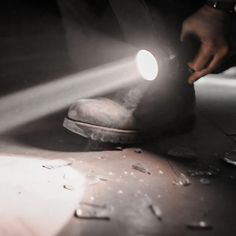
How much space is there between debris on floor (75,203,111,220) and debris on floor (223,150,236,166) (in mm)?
502

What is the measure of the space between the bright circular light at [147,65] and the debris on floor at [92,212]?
0.58 metres

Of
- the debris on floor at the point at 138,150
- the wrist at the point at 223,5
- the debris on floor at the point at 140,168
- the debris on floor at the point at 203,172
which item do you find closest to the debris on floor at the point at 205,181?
the debris on floor at the point at 203,172

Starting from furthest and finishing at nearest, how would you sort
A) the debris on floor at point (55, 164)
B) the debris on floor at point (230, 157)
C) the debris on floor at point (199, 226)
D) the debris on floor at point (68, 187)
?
the debris on floor at point (230, 157)
the debris on floor at point (55, 164)
the debris on floor at point (68, 187)
the debris on floor at point (199, 226)

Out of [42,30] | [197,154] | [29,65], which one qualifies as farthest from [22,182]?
[42,30]

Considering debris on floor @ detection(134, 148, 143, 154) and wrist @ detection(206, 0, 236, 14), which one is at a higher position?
wrist @ detection(206, 0, 236, 14)

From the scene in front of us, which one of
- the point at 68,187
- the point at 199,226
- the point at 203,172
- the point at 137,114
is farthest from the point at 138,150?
the point at 199,226

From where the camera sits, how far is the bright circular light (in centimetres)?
141

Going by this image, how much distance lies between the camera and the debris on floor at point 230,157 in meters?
1.32

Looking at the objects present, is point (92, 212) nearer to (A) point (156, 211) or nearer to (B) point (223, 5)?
(A) point (156, 211)

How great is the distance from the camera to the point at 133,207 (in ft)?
3.29

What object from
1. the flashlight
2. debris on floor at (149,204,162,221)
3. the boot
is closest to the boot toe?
the boot

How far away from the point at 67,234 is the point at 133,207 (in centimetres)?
19

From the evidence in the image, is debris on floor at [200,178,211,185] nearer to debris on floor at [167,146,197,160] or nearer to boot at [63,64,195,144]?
debris on floor at [167,146,197,160]

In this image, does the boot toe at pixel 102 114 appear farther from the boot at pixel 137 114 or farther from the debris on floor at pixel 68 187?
the debris on floor at pixel 68 187
